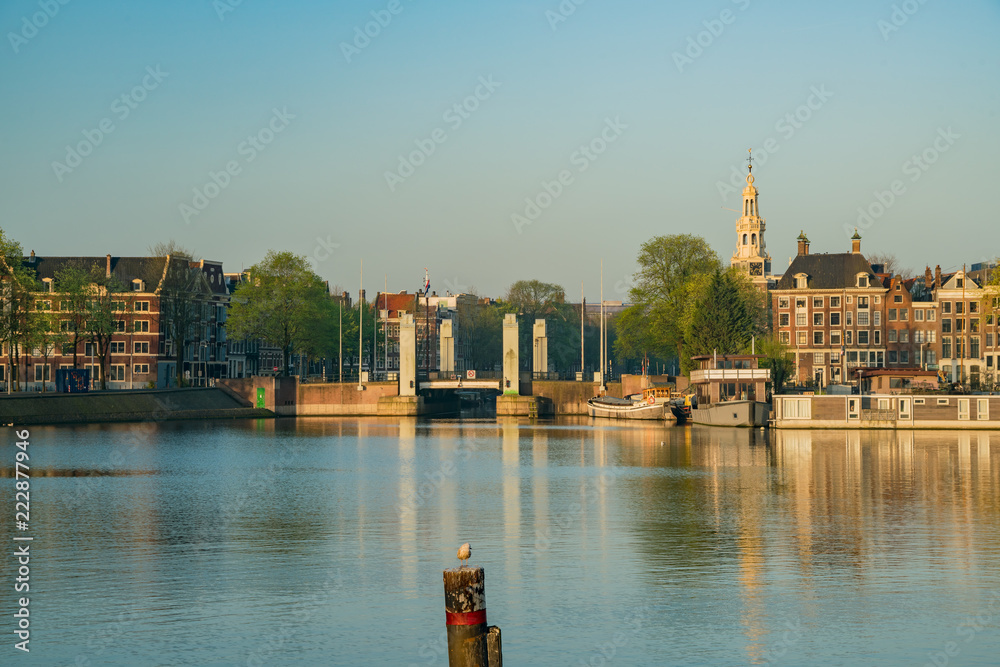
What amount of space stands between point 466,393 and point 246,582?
161569 mm

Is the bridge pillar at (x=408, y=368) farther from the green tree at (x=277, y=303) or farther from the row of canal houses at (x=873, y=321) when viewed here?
the row of canal houses at (x=873, y=321)

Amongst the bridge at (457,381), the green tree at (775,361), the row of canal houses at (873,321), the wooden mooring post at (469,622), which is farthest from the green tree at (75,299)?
the wooden mooring post at (469,622)

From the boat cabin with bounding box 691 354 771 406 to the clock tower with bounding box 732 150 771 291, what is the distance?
6415cm

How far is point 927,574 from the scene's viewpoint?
31.9 metres

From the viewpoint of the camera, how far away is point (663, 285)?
137 meters

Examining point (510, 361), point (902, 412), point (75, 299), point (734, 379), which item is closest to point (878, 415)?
point (902, 412)

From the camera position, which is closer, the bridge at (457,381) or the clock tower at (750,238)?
the bridge at (457,381)

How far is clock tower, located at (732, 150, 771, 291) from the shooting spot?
585 ft

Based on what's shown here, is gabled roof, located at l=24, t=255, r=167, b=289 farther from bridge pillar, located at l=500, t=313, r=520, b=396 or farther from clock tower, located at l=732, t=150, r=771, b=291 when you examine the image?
clock tower, located at l=732, t=150, r=771, b=291

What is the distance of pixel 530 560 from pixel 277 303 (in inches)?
4388

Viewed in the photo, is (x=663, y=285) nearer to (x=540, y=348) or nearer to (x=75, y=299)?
(x=540, y=348)

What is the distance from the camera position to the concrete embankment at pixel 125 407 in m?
107

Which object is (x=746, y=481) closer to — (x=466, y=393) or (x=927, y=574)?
(x=927, y=574)

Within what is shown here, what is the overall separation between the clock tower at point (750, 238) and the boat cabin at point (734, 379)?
64.1m
